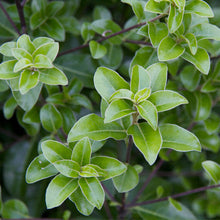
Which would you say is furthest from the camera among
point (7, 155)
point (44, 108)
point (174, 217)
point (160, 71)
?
point (7, 155)

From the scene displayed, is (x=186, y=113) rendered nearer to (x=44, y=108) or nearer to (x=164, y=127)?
(x=164, y=127)

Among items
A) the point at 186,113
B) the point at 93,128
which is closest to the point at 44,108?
the point at 93,128

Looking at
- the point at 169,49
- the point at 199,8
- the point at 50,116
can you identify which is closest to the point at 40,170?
the point at 50,116

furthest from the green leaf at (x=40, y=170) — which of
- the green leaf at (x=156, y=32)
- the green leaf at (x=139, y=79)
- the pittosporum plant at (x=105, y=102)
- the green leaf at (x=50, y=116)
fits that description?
the green leaf at (x=156, y=32)

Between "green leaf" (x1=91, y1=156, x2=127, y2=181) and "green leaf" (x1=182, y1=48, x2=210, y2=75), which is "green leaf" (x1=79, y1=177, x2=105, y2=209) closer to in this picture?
"green leaf" (x1=91, y1=156, x2=127, y2=181)

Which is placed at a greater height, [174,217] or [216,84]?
[216,84]

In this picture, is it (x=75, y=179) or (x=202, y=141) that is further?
(x=202, y=141)

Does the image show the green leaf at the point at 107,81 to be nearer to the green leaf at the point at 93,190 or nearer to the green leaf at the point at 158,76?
the green leaf at the point at 158,76
